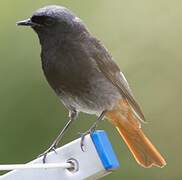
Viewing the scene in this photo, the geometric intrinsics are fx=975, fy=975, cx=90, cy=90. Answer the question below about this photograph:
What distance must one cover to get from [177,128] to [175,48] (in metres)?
0.69

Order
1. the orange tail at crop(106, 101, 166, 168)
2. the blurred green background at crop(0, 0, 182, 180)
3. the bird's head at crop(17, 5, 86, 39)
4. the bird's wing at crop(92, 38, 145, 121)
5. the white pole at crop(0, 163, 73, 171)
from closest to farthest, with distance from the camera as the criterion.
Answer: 1. the white pole at crop(0, 163, 73, 171)
2. the orange tail at crop(106, 101, 166, 168)
3. the bird's head at crop(17, 5, 86, 39)
4. the bird's wing at crop(92, 38, 145, 121)
5. the blurred green background at crop(0, 0, 182, 180)

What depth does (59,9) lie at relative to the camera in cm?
521

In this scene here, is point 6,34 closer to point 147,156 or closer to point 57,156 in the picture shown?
point 147,156

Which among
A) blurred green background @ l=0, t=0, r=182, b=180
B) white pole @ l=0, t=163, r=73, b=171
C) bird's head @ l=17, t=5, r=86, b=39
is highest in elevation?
bird's head @ l=17, t=5, r=86, b=39

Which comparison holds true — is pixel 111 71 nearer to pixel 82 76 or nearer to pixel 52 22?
pixel 82 76

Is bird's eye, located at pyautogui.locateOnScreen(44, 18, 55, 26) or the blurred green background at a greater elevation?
bird's eye, located at pyautogui.locateOnScreen(44, 18, 55, 26)

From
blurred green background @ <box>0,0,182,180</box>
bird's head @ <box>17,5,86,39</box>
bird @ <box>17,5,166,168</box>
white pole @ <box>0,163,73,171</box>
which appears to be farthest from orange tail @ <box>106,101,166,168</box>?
blurred green background @ <box>0,0,182,180</box>

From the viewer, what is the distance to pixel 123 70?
8.05 meters

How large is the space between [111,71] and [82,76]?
1.20 ft

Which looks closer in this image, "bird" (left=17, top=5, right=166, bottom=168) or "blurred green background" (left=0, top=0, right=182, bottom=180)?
"bird" (left=17, top=5, right=166, bottom=168)

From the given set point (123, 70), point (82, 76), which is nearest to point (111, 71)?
point (82, 76)

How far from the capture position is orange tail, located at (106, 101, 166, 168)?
16.5ft

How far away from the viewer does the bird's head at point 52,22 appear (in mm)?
5191

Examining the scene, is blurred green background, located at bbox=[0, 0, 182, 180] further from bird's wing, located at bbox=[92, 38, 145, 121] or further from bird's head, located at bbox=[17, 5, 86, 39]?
bird's head, located at bbox=[17, 5, 86, 39]
